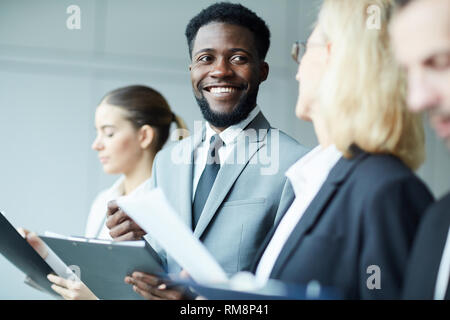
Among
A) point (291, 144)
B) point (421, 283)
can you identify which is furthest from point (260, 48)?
point (421, 283)

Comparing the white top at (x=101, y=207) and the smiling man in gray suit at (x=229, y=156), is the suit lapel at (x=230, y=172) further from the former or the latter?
the white top at (x=101, y=207)

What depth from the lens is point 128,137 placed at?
2.23 m

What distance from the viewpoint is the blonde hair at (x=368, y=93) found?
3.74 ft

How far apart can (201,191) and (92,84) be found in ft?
3.09

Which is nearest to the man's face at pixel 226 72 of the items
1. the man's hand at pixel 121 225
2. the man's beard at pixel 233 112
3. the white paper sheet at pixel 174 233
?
the man's beard at pixel 233 112

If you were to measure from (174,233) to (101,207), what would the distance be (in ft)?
4.15

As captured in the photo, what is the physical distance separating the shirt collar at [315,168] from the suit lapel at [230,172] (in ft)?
1.25

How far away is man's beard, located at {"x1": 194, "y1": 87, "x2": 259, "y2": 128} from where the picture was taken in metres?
1.81

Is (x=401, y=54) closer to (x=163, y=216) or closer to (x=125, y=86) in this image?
(x=163, y=216)

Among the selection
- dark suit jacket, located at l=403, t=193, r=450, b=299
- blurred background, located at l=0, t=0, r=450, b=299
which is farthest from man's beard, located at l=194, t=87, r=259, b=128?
dark suit jacket, located at l=403, t=193, r=450, b=299

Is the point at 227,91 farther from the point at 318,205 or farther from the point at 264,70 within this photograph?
the point at 318,205


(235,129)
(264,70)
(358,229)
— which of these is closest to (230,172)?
(235,129)

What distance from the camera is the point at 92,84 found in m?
2.43

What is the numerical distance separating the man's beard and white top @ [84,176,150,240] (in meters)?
0.54
